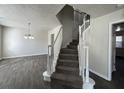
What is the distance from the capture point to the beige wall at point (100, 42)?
375 centimetres

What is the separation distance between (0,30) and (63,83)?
21.0 ft

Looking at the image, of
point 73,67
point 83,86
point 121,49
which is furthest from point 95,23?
point 121,49

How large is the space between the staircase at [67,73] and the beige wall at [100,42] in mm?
862

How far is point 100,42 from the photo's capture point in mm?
4180

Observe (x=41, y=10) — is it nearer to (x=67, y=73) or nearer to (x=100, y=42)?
(x=67, y=73)

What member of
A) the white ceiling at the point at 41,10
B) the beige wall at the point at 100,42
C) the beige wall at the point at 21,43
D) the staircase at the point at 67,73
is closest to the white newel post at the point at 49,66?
the staircase at the point at 67,73

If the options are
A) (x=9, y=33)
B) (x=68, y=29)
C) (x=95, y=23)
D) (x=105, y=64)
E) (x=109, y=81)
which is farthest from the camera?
(x=9, y=33)

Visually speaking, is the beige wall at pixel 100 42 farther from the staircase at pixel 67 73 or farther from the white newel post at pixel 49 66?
the white newel post at pixel 49 66

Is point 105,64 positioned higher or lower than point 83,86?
higher

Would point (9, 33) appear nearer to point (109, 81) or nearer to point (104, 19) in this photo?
point (104, 19)

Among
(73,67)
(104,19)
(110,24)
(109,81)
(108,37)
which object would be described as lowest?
(109,81)

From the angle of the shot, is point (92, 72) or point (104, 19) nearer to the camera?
point (104, 19)

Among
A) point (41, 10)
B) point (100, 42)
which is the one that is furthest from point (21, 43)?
point (100, 42)

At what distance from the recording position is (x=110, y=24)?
366 cm
